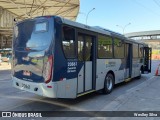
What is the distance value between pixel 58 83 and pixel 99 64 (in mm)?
2933

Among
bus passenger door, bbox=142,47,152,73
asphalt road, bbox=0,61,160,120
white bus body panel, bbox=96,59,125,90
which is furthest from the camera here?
bus passenger door, bbox=142,47,152,73

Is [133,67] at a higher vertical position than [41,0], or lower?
lower

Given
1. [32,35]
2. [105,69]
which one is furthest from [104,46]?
[32,35]

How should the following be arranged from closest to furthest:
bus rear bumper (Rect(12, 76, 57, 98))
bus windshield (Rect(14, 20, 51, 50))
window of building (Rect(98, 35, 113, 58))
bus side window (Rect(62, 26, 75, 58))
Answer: bus rear bumper (Rect(12, 76, 57, 98)) < bus windshield (Rect(14, 20, 51, 50)) < bus side window (Rect(62, 26, 75, 58)) < window of building (Rect(98, 35, 113, 58))

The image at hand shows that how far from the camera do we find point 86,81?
8.48 metres

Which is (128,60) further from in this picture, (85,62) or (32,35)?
(32,35)

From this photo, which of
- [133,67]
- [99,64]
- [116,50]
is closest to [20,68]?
[99,64]

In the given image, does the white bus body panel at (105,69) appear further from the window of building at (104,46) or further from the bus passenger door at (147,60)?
the bus passenger door at (147,60)

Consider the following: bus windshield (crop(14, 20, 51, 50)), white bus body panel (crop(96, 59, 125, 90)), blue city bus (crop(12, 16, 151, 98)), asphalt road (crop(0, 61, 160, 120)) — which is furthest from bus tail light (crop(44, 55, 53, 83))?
white bus body panel (crop(96, 59, 125, 90))

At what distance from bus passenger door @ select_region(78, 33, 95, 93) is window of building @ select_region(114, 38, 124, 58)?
2451 millimetres

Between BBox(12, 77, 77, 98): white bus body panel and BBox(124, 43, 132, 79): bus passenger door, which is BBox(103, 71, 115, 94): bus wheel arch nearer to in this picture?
BBox(124, 43, 132, 79): bus passenger door

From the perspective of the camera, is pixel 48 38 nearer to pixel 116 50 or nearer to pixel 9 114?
pixel 9 114

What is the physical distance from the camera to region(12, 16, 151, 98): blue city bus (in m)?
6.84

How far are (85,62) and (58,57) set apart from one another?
1.73 m
